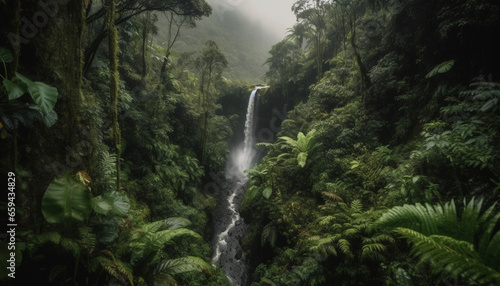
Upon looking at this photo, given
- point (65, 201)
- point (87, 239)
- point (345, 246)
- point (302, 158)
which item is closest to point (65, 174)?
point (65, 201)

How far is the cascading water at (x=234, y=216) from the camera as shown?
7.37m

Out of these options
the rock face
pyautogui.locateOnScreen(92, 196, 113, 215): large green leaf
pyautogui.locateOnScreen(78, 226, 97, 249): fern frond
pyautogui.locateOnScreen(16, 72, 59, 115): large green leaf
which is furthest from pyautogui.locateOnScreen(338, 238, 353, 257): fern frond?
pyautogui.locateOnScreen(16, 72, 59, 115): large green leaf

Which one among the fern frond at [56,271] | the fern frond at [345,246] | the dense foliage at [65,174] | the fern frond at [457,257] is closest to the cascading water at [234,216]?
the dense foliage at [65,174]

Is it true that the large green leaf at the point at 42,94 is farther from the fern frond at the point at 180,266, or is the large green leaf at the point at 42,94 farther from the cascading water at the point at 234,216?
the cascading water at the point at 234,216

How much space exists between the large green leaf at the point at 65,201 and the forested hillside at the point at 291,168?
0.05ft

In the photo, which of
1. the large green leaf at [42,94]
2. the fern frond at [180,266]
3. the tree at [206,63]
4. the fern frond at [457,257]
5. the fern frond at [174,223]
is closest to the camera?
the fern frond at [457,257]

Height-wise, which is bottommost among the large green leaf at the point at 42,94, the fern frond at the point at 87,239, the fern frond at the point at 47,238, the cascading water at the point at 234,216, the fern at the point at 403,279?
the cascading water at the point at 234,216

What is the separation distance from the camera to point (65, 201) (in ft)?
7.73

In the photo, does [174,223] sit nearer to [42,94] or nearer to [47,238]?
[47,238]

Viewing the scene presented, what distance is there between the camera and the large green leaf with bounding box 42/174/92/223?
2.28 metres

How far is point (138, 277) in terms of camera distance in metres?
3.12

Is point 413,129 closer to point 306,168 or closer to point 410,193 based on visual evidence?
point 410,193

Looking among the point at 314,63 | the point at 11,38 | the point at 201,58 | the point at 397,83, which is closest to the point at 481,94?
the point at 397,83

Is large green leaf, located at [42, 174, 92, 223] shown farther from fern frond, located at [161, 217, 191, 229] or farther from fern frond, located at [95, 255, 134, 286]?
fern frond, located at [161, 217, 191, 229]
